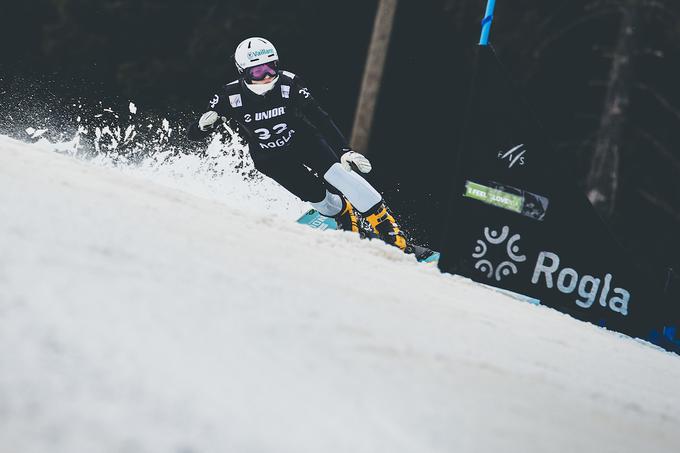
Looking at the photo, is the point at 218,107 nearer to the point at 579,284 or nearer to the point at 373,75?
the point at 579,284

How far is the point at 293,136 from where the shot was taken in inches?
224

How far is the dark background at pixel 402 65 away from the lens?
42.3 feet

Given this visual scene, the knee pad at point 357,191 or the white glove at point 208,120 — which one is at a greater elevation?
the white glove at point 208,120

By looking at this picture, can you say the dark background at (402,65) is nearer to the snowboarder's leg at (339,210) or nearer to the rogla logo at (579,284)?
the snowboarder's leg at (339,210)

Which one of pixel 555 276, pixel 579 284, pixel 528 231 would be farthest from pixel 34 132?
pixel 579 284

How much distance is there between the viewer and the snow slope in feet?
4.89

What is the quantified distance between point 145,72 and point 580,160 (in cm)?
827

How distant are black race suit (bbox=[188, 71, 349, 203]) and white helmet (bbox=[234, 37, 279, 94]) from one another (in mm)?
77

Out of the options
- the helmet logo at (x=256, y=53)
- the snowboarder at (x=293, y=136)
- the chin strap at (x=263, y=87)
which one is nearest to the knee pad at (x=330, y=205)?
the snowboarder at (x=293, y=136)

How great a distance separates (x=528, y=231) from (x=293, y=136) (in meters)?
2.06

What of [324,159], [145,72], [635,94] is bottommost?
[324,159]

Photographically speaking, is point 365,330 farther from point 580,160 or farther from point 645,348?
point 580,160

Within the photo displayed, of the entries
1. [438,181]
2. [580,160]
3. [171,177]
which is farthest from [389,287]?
[580,160]

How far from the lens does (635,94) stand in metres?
13.2
